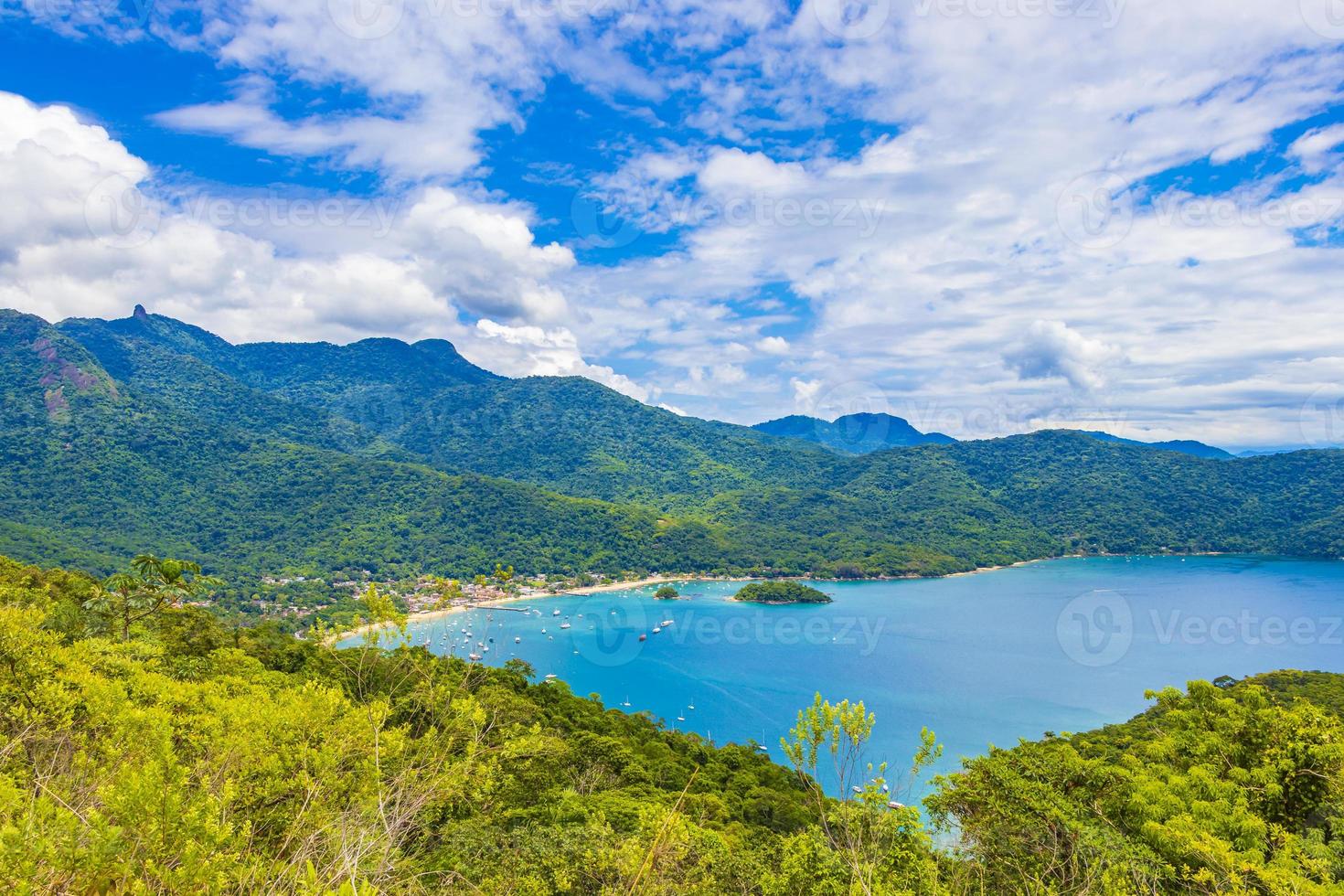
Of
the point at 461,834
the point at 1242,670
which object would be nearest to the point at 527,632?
the point at 461,834

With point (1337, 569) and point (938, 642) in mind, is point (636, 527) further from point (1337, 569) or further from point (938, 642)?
point (1337, 569)

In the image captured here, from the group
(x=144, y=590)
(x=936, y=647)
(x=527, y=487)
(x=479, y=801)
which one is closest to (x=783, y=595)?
(x=936, y=647)

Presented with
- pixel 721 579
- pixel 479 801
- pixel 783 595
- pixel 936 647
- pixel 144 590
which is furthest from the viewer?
pixel 721 579

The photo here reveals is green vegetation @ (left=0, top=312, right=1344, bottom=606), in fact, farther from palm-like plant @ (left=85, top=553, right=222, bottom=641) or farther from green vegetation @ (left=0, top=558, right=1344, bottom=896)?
green vegetation @ (left=0, top=558, right=1344, bottom=896)

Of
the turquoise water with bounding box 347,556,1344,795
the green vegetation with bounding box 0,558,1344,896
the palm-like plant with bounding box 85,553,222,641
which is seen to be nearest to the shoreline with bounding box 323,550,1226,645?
the turquoise water with bounding box 347,556,1344,795

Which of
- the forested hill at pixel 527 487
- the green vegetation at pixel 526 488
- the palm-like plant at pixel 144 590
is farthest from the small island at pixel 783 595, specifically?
the palm-like plant at pixel 144 590

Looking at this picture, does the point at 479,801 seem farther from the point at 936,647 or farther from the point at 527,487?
the point at 527,487
